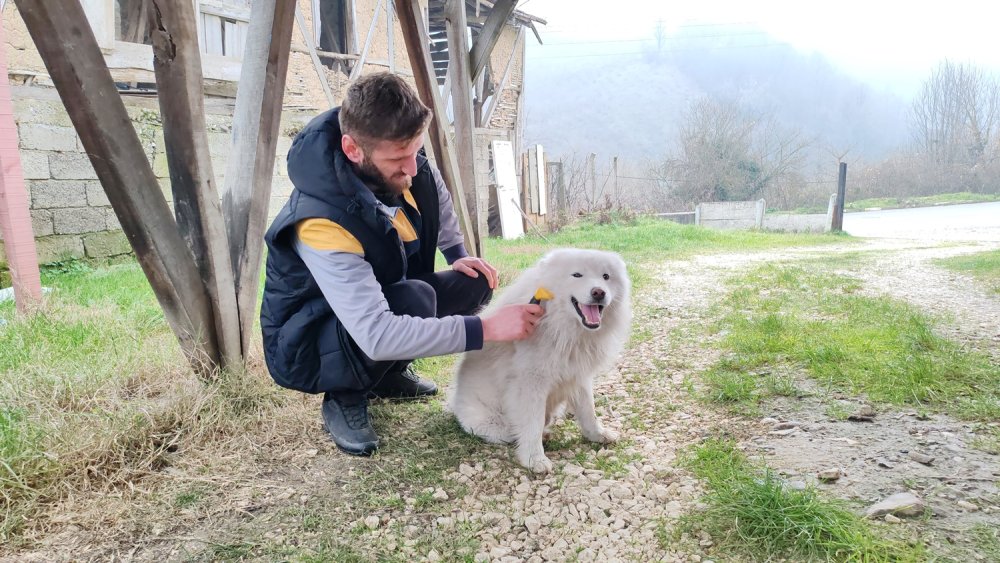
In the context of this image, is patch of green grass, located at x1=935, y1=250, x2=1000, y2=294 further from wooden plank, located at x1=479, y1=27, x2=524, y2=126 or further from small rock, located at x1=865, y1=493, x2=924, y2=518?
wooden plank, located at x1=479, y1=27, x2=524, y2=126

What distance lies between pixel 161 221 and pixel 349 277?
3.08ft

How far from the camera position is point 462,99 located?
452cm

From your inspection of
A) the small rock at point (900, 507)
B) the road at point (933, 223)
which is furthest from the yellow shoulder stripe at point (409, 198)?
the road at point (933, 223)

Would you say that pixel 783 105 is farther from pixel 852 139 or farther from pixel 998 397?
pixel 998 397

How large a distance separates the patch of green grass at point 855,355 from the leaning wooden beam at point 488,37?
277cm

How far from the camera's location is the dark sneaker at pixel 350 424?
8.14 ft

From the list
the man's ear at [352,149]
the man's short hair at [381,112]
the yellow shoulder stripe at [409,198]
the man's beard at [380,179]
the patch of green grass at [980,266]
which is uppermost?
the man's short hair at [381,112]

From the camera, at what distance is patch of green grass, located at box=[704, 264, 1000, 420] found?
9.03 feet

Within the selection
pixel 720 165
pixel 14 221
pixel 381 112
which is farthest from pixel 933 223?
pixel 14 221

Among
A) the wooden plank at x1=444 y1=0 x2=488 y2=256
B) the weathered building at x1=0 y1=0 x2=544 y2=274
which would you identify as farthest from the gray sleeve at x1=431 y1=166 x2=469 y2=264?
the weathered building at x1=0 y1=0 x2=544 y2=274

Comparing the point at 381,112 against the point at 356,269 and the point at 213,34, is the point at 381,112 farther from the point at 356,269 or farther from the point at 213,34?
the point at 213,34

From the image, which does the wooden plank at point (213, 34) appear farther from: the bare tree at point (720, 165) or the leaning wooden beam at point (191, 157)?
the bare tree at point (720, 165)

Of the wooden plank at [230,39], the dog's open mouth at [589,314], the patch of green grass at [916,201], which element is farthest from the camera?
the patch of green grass at [916,201]

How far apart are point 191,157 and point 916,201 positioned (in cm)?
2486
